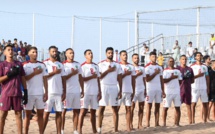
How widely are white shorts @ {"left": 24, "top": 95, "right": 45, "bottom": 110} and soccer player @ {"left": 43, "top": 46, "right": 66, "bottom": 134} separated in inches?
18.4

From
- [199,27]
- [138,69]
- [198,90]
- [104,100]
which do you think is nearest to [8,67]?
[104,100]

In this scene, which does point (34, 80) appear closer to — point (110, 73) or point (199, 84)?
point (110, 73)

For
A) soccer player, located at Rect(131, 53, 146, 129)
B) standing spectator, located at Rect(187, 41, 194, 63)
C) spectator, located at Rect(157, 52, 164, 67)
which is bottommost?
soccer player, located at Rect(131, 53, 146, 129)

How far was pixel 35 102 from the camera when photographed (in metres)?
12.4

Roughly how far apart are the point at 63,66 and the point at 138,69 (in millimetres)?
3172

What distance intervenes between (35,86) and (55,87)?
657mm

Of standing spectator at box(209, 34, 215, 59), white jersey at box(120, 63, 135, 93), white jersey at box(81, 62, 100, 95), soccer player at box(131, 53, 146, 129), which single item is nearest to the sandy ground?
soccer player at box(131, 53, 146, 129)

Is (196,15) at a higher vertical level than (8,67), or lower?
higher

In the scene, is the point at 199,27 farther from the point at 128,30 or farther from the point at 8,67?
the point at 8,67

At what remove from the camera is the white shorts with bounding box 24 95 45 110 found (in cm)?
1229

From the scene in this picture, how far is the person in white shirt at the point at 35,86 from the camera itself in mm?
12297

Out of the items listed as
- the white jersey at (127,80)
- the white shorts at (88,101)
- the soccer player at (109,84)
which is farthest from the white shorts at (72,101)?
the white jersey at (127,80)

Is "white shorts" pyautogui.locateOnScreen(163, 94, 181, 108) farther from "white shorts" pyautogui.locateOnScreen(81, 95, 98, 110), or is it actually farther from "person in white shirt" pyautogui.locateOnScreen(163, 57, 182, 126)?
"white shorts" pyautogui.locateOnScreen(81, 95, 98, 110)

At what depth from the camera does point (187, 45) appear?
93.0 ft
